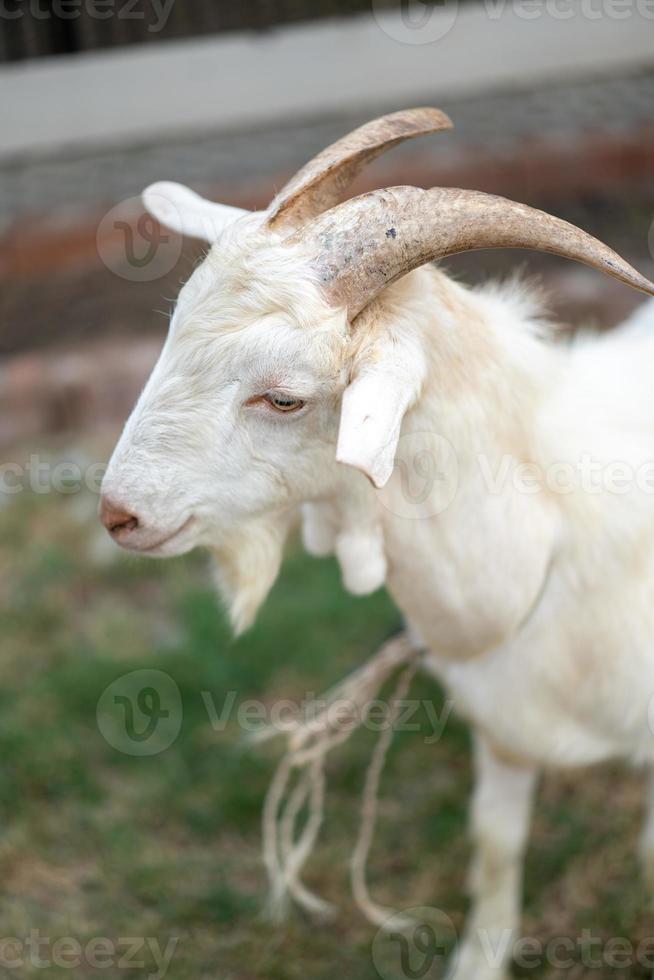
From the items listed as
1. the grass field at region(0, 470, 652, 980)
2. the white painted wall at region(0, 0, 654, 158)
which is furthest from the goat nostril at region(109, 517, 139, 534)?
the white painted wall at region(0, 0, 654, 158)

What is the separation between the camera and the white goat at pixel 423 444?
184 cm

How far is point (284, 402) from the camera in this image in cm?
192

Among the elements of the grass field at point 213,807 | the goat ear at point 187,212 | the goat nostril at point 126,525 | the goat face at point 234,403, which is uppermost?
the goat ear at point 187,212

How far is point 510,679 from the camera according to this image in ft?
7.89

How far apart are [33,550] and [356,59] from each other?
3027 millimetres

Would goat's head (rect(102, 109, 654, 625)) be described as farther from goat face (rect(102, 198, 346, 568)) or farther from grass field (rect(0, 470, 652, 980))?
grass field (rect(0, 470, 652, 980))

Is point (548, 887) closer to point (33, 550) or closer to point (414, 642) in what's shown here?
point (414, 642)

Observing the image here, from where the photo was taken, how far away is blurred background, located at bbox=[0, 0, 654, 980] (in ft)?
10.4

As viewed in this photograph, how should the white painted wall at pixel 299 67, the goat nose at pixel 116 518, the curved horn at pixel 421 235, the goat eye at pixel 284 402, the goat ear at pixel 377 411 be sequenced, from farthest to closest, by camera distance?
the white painted wall at pixel 299 67 → the goat nose at pixel 116 518 → the goat eye at pixel 284 402 → the curved horn at pixel 421 235 → the goat ear at pixel 377 411

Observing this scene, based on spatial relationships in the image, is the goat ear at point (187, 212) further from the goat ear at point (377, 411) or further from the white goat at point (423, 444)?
the goat ear at point (377, 411)

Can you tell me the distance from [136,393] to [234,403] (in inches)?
131

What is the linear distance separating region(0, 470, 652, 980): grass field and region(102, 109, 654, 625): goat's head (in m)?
1.49

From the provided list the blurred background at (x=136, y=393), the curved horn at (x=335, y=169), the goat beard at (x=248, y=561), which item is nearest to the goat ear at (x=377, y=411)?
the curved horn at (x=335, y=169)

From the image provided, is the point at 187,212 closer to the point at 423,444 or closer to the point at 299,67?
the point at 423,444
